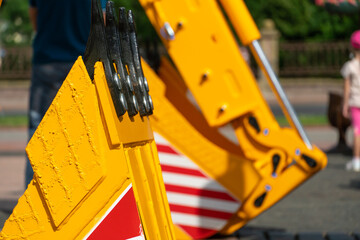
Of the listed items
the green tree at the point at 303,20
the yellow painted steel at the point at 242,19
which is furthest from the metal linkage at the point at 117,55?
the green tree at the point at 303,20

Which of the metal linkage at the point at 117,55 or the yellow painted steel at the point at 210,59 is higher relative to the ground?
the metal linkage at the point at 117,55

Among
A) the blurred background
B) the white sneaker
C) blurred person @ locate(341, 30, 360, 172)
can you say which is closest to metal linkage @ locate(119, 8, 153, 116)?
the white sneaker

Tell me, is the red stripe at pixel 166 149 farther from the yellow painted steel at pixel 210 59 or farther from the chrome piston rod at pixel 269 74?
the chrome piston rod at pixel 269 74

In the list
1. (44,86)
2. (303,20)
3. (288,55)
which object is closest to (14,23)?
(303,20)

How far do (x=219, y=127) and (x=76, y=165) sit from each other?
2777 millimetres

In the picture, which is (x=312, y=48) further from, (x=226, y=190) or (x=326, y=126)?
(x=226, y=190)

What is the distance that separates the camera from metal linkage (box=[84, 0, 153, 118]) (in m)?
2.61

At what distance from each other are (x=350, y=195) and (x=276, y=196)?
8.52 feet

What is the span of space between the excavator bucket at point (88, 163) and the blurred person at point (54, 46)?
2.42m

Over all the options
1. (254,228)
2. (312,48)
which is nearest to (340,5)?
(254,228)

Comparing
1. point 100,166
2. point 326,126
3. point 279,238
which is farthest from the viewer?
point 326,126

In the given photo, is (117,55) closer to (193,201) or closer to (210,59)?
(210,59)

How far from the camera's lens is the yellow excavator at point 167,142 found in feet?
8.49

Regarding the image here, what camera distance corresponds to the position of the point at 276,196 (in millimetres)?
5281
